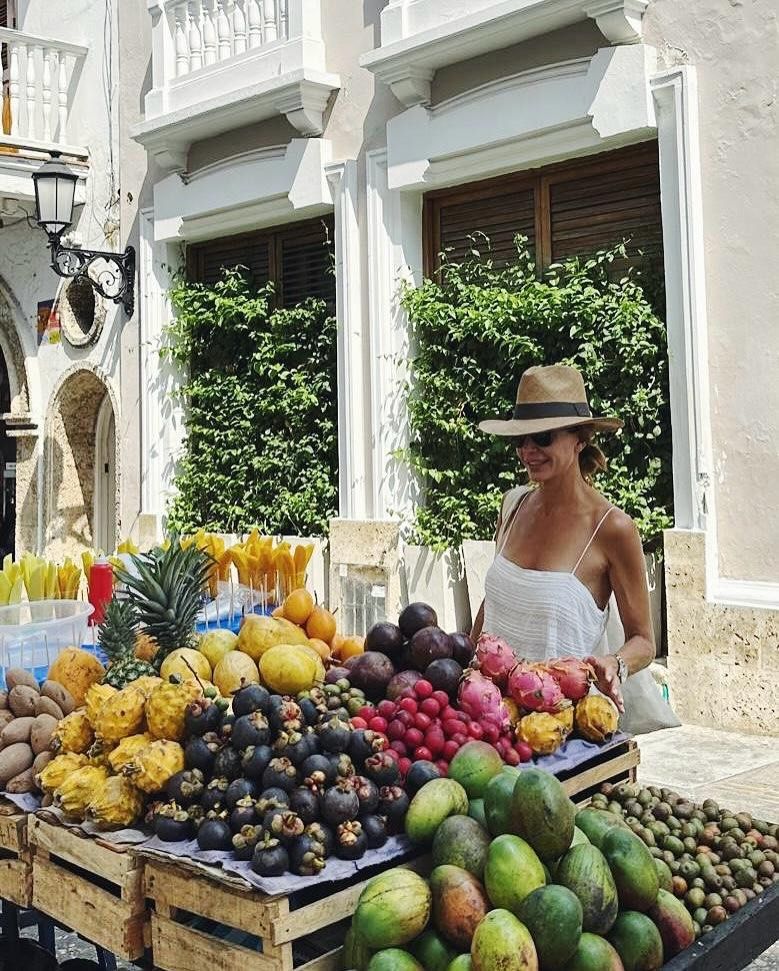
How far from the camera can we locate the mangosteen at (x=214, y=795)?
2.27 m

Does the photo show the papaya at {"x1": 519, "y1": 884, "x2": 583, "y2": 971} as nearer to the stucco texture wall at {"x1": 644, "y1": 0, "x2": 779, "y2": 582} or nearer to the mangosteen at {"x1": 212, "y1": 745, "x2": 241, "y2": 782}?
the mangosteen at {"x1": 212, "y1": 745, "x2": 241, "y2": 782}

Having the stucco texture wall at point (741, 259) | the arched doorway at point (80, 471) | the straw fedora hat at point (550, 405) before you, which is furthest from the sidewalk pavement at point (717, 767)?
the arched doorway at point (80, 471)

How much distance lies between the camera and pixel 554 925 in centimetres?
193

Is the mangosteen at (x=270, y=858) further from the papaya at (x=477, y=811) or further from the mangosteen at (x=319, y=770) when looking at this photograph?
the papaya at (x=477, y=811)

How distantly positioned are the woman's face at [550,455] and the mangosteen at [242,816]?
1606mm

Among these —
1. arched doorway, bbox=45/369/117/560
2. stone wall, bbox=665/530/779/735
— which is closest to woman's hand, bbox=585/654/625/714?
stone wall, bbox=665/530/779/735

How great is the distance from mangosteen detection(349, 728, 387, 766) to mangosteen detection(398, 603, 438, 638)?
0.52m

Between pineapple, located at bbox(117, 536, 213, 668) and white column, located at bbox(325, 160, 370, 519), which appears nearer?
pineapple, located at bbox(117, 536, 213, 668)

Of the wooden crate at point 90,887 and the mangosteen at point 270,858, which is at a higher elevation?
the mangosteen at point 270,858

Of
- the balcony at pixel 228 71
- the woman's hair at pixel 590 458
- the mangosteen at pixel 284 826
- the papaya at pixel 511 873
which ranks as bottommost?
the papaya at pixel 511 873

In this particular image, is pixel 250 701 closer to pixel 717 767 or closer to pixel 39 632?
pixel 39 632

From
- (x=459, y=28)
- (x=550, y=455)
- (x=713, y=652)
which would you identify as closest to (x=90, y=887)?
(x=550, y=455)

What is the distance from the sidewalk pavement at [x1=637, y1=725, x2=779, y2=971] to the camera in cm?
500

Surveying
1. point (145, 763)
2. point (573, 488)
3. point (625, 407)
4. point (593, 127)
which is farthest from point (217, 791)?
point (593, 127)
